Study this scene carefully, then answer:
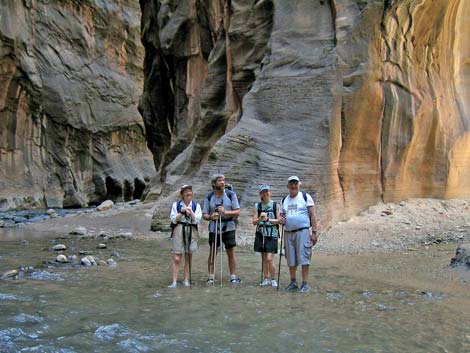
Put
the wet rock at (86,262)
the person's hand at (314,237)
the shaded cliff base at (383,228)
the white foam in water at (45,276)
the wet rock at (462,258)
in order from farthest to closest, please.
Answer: the shaded cliff base at (383,228), the wet rock at (86,262), the wet rock at (462,258), the white foam in water at (45,276), the person's hand at (314,237)

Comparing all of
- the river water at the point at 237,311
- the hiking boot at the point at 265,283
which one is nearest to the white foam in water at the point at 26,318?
the river water at the point at 237,311

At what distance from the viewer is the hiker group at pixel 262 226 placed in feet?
22.0

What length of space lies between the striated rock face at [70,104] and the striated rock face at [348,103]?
1432cm

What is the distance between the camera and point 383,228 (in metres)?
11.8

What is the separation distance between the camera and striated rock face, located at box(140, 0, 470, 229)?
12.6 meters

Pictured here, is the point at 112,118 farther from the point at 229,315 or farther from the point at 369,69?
the point at 229,315

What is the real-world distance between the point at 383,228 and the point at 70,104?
2270 centimetres

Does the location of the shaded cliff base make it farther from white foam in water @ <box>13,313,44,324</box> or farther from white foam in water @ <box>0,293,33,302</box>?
white foam in water @ <box>13,313,44,324</box>

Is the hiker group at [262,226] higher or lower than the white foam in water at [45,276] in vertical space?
higher

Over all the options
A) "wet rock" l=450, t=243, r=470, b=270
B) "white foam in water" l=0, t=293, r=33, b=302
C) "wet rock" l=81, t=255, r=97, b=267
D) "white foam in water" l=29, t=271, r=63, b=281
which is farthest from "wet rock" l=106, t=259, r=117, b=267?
"wet rock" l=450, t=243, r=470, b=270

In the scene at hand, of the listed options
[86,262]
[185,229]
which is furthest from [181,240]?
[86,262]

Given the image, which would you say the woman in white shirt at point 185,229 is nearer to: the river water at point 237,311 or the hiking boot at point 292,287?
the river water at point 237,311

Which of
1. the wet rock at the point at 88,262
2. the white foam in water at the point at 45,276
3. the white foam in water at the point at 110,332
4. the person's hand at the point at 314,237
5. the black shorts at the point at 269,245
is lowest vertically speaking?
the wet rock at the point at 88,262

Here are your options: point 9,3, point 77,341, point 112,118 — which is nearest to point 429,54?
point 77,341
